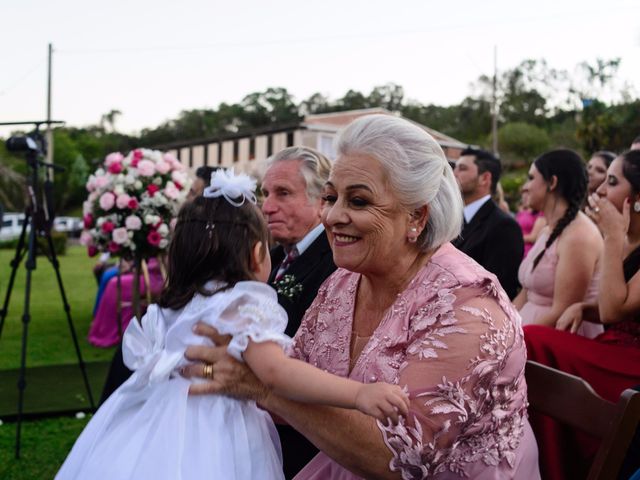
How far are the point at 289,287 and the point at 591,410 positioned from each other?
5.20 feet

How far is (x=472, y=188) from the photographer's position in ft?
22.3

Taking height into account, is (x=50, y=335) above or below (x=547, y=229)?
below

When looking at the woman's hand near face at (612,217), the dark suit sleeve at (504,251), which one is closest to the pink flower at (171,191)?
the dark suit sleeve at (504,251)

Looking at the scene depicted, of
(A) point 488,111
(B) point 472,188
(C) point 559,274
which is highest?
(A) point 488,111

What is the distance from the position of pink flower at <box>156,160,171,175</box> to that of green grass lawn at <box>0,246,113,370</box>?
10.5ft

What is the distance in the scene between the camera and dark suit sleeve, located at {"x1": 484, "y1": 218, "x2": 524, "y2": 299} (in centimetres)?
604

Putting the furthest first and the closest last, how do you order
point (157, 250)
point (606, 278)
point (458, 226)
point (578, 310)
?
point (157, 250)
point (578, 310)
point (606, 278)
point (458, 226)

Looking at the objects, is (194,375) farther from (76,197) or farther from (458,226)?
(76,197)

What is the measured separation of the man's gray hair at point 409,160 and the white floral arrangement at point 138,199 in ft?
18.6

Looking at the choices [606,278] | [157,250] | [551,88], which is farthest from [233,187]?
[551,88]

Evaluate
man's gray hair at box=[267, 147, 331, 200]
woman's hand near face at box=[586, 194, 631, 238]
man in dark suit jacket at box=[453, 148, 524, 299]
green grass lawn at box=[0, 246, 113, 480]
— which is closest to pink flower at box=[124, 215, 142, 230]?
green grass lawn at box=[0, 246, 113, 480]

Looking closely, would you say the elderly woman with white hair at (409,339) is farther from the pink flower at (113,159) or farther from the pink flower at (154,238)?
the pink flower at (113,159)

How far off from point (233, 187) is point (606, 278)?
217 cm

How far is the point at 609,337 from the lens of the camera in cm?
379
